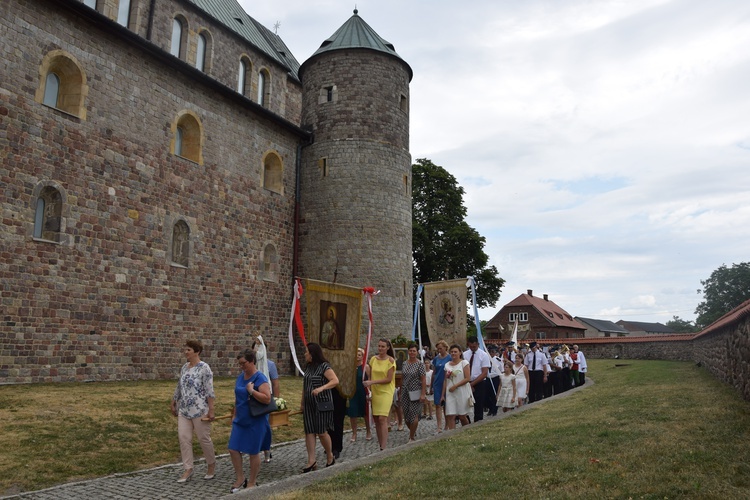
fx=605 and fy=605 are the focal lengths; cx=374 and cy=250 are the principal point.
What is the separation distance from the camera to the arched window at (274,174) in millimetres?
23531

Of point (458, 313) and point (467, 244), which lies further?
point (467, 244)

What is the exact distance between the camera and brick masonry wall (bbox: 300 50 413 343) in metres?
23.4

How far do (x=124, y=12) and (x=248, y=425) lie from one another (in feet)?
54.4

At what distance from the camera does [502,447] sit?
7574mm

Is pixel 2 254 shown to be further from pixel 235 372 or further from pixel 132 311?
pixel 235 372

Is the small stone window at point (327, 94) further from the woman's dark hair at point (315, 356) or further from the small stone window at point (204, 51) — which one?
the woman's dark hair at point (315, 356)

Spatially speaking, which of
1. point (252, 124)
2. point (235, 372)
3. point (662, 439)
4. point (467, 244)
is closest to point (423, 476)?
point (662, 439)

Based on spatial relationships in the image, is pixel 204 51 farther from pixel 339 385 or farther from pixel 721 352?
pixel 721 352

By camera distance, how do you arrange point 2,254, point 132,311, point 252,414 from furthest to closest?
point 132,311, point 2,254, point 252,414

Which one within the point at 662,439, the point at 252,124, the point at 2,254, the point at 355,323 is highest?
the point at 252,124

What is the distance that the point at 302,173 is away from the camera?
24797mm

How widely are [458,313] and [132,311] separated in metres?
9.24

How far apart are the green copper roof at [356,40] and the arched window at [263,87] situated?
220 centimetres

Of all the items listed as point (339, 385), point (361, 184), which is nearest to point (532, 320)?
point (361, 184)
